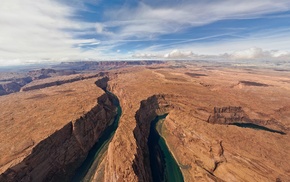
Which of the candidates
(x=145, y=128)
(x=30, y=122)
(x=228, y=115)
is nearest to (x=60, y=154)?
(x=30, y=122)

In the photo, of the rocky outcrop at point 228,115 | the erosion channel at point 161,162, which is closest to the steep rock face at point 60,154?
the erosion channel at point 161,162

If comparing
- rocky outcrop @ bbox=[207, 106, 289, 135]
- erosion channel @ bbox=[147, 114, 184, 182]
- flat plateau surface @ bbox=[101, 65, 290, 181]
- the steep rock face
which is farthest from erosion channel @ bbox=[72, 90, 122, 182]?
rocky outcrop @ bbox=[207, 106, 289, 135]

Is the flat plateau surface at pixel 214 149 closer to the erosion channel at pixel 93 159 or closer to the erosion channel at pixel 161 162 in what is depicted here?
the erosion channel at pixel 161 162

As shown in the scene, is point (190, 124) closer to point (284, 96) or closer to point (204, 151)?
point (204, 151)

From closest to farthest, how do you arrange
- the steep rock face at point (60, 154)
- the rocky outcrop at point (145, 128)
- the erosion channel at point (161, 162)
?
the steep rock face at point (60, 154)
the rocky outcrop at point (145, 128)
the erosion channel at point (161, 162)

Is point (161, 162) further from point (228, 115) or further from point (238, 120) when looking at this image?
point (238, 120)
